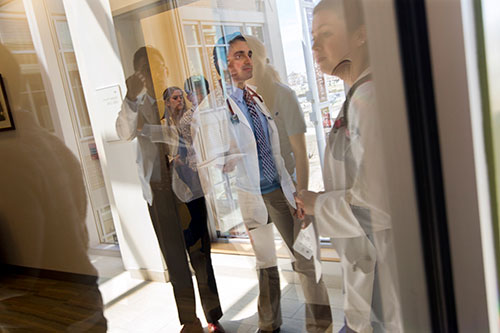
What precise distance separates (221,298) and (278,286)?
16 cm

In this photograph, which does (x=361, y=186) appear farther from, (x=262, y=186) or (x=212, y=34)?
(x=212, y=34)

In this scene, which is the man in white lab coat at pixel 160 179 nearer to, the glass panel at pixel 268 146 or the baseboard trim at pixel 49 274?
the glass panel at pixel 268 146

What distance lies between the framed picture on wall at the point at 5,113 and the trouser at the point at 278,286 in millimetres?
568

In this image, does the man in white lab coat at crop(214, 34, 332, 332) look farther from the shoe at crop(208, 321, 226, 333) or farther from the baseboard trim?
the baseboard trim

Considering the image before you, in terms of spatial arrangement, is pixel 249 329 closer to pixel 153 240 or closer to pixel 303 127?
pixel 153 240

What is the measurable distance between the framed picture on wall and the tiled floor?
1.02 feet

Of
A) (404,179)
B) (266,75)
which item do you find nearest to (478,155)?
(404,179)

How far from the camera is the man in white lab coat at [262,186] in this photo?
33.2 inches

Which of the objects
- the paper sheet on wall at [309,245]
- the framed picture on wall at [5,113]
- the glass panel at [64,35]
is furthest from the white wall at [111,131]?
the paper sheet on wall at [309,245]

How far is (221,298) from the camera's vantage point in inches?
35.9

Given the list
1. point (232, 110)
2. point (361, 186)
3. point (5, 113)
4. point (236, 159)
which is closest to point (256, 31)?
point (232, 110)

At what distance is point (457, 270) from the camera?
0.70 meters

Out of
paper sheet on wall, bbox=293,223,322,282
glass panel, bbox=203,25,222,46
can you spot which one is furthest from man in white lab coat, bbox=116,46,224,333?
paper sheet on wall, bbox=293,223,322,282

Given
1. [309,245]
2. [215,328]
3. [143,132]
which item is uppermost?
[143,132]
